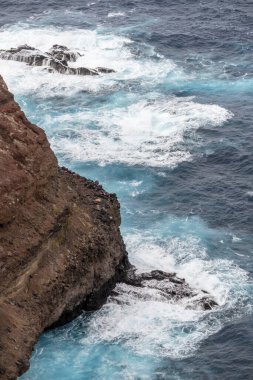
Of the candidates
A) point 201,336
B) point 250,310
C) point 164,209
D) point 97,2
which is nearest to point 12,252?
point 201,336

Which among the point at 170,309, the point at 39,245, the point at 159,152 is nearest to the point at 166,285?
the point at 170,309

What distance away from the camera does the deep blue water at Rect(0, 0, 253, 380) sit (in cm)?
4884

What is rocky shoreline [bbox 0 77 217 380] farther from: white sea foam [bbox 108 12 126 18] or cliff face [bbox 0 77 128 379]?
white sea foam [bbox 108 12 126 18]

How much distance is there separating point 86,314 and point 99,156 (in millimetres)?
25583

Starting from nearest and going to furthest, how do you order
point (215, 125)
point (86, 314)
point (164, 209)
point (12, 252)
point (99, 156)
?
1. point (12, 252)
2. point (86, 314)
3. point (164, 209)
4. point (99, 156)
5. point (215, 125)

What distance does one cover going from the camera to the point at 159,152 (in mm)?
74938

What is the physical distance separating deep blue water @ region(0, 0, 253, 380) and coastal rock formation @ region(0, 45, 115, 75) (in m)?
1.47

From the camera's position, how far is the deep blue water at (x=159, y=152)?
48844 mm

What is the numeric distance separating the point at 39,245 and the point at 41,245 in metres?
0.38

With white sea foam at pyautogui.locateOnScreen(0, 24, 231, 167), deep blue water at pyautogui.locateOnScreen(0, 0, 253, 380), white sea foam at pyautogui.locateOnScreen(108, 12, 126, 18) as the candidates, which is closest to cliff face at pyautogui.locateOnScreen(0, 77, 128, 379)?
deep blue water at pyautogui.locateOnScreen(0, 0, 253, 380)

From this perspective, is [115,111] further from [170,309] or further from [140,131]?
[170,309]

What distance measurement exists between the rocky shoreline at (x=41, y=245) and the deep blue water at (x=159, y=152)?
9.12ft

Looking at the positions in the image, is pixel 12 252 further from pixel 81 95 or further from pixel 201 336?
pixel 81 95

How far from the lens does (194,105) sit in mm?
84875
